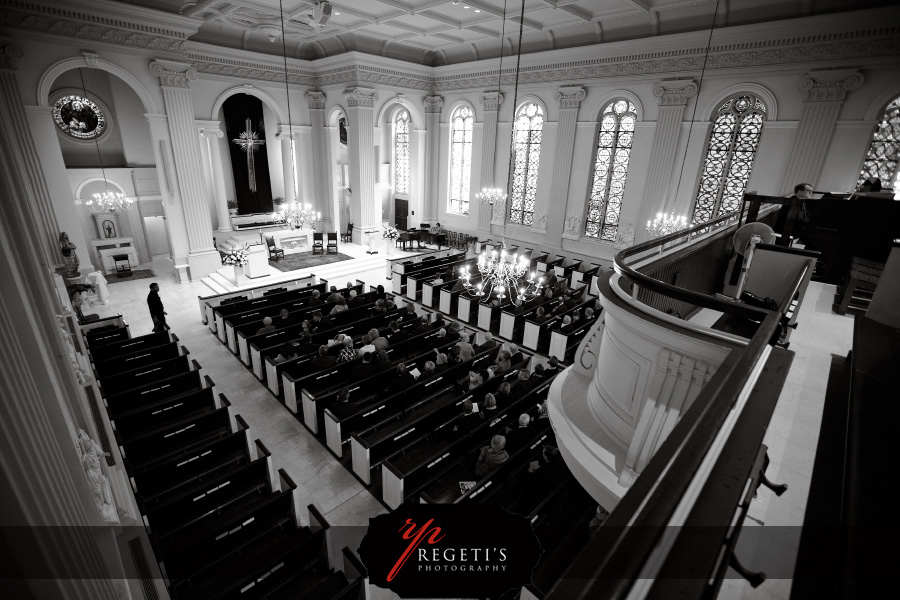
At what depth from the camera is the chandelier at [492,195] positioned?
15776mm

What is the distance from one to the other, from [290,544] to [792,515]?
4094 millimetres

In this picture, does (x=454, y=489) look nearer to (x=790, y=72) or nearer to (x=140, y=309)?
(x=140, y=309)

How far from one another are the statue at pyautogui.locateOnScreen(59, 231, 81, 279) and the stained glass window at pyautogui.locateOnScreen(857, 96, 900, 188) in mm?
19568

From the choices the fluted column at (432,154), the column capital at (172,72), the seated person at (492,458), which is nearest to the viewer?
the seated person at (492,458)

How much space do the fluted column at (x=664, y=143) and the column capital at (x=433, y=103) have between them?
8715 mm

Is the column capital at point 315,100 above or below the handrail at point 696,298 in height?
above

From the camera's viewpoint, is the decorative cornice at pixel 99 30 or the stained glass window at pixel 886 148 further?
the decorative cornice at pixel 99 30

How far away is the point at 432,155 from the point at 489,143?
126 inches

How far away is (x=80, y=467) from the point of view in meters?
2.27

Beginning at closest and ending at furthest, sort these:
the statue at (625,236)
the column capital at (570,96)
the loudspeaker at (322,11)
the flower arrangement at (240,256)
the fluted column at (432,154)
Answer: the loudspeaker at (322,11), the flower arrangement at (240,256), the statue at (625,236), the column capital at (570,96), the fluted column at (432,154)

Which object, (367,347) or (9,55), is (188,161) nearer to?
(9,55)

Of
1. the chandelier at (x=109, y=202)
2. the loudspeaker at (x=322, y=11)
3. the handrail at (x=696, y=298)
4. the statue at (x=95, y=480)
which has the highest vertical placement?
the loudspeaker at (x=322, y=11)

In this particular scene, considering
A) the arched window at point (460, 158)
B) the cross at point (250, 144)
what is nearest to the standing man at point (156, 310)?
the cross at point (250, 144)

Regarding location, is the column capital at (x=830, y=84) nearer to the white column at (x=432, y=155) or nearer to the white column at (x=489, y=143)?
the white column at (x=489, y=143)
